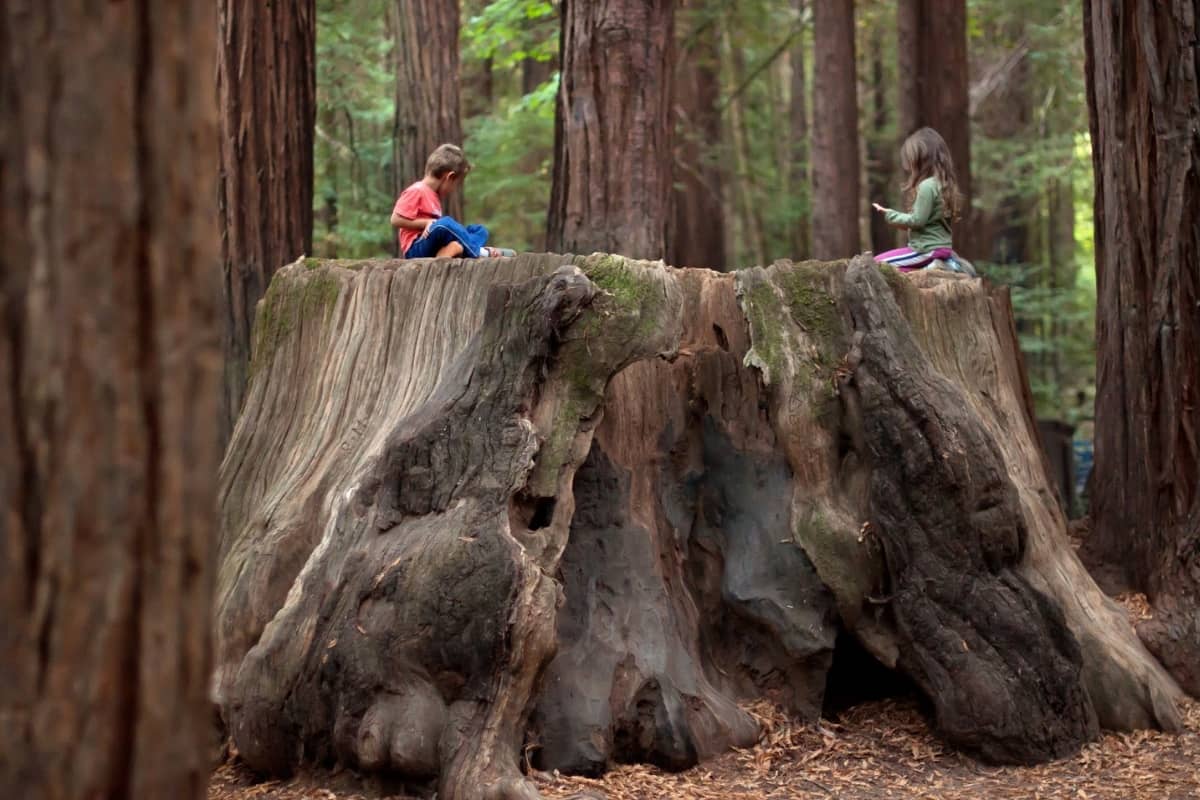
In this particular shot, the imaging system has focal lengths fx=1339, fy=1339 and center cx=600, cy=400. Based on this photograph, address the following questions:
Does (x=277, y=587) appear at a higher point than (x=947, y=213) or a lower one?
lower

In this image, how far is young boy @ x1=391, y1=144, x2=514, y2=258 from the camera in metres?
7.57

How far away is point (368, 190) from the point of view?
14.6 meters

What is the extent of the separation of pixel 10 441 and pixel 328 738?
3.15 meters

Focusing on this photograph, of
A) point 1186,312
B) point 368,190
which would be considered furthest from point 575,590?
point 368,190

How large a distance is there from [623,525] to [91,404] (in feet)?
12.3

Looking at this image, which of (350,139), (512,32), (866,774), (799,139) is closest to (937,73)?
(512,32)

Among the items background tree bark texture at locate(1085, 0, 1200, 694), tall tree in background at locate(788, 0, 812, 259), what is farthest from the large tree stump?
tall tree in background at locate(788, 0, 812, 259)

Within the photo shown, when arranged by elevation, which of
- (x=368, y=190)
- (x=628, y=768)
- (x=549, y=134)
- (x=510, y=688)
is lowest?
(x=628, y=768)

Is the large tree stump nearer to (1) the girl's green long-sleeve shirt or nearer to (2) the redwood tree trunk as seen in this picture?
(1) the girl's green long-sleeve shirt

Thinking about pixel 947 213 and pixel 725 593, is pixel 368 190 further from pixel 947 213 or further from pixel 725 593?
pixel 725 593

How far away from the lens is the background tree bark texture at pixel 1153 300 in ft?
21.0

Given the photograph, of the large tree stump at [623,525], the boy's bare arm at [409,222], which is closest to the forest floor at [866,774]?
the large tree stump at [623,525]

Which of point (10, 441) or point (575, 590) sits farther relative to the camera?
point (575, 590)

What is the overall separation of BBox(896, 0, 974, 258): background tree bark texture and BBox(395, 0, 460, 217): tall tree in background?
4923mm
